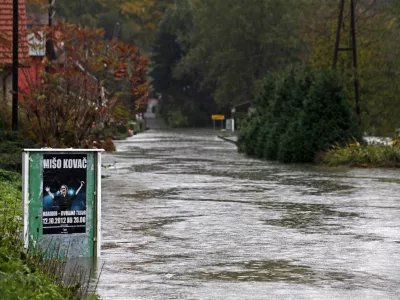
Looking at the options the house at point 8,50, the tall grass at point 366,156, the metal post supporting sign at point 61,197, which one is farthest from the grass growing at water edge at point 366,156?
the metal post supporting sign at point 61,197

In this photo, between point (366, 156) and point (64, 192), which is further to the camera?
point (366, 156)

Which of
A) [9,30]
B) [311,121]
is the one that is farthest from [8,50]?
[311,121]

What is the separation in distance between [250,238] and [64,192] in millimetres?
3983

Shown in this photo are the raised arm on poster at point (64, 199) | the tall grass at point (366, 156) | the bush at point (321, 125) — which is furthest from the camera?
the bush at point (321, 125)

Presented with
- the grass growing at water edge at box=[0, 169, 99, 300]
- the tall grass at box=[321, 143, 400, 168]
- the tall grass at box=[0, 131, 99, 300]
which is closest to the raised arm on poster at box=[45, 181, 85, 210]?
the tall grass at box=[0, 131, 99, 300]

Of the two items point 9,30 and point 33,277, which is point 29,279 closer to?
point 33,277

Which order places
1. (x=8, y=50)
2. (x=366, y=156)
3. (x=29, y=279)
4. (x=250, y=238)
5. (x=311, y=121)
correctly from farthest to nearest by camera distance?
(x=311, y=121) < (x=8, y=50) < (x=366, y=156) < (x=250, y=238) < (x=29, y=279)

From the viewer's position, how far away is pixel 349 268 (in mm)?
11500

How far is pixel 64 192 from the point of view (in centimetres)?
1104

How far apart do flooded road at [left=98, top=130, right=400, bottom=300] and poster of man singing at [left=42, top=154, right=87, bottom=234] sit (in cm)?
67

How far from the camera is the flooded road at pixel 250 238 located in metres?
10.2

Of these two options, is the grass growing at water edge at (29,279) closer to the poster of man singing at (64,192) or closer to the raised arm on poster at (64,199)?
the poster of man singing at (64,192)

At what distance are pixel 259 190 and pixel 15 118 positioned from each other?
939 centimetres

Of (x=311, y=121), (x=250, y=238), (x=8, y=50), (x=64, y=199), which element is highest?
(x=8, y=50)
